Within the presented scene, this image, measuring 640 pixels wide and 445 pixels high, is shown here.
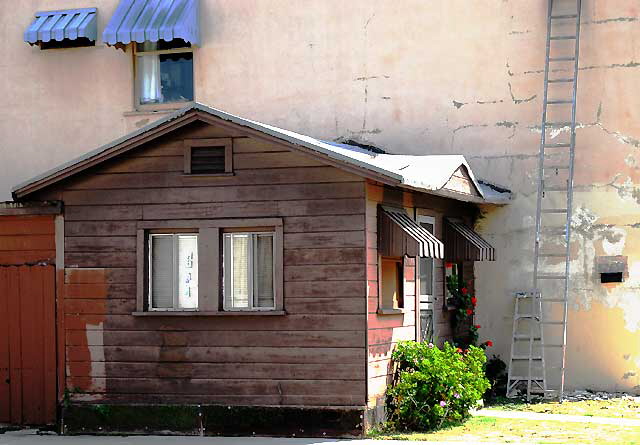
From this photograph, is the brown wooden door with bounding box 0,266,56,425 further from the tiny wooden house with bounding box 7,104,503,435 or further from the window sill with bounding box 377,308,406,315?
the window sill with bounding box 377,308,406,315

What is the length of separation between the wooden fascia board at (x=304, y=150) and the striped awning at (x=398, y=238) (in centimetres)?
85

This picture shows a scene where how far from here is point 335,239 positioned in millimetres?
13578

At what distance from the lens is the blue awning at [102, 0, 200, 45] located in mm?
19047

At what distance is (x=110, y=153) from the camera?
14164 millimetres

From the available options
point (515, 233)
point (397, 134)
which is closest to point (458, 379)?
point (515, 233)

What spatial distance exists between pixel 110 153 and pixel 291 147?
2347 mm

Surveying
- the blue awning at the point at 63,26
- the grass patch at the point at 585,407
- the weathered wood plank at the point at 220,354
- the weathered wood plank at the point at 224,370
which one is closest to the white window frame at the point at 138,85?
the blue awning at the point at 63,26

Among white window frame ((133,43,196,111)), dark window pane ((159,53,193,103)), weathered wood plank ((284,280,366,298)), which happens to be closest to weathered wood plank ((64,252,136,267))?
weathered wood plank ((284,280,366,298))

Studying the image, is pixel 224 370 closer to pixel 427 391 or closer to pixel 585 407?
pixel 427 391

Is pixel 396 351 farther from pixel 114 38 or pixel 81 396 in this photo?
pixel 114 38

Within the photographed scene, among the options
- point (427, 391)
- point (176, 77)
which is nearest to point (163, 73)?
point (176, 77)

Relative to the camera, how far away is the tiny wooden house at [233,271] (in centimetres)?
1348

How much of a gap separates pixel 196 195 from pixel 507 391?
20.0ft

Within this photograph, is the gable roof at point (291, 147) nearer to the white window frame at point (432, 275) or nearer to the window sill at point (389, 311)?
the white window frame at point (432, 275)
